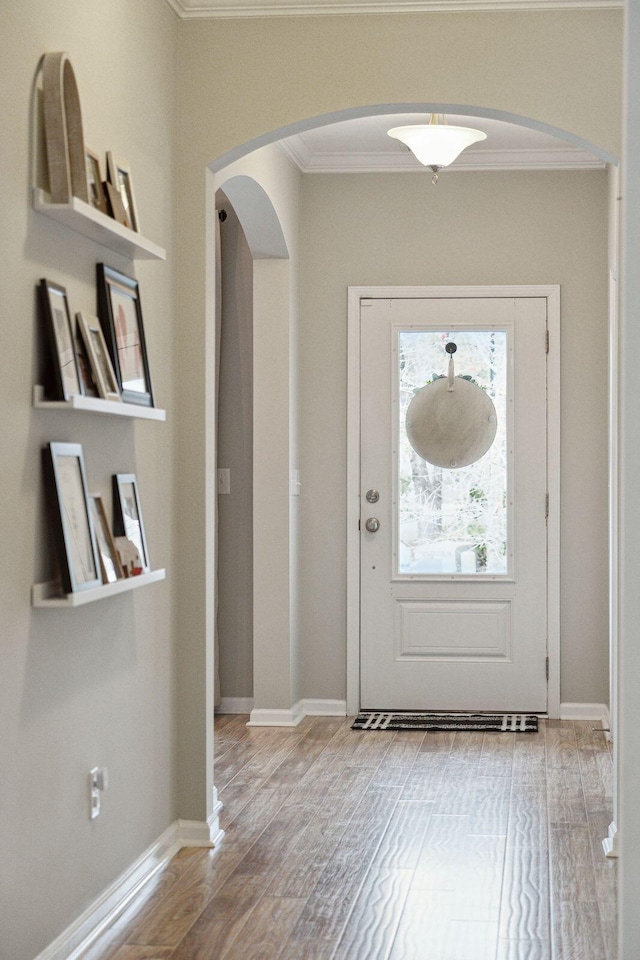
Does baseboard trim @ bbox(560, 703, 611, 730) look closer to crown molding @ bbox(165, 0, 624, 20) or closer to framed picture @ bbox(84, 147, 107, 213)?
crown molding @ bbox(165, 0, 624, 20)

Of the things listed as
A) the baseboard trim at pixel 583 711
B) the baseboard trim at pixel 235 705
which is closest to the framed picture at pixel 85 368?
the baseboard trim at pixel 235 705

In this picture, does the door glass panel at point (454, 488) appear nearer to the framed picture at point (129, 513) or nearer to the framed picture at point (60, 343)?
the framed picture at point (129, 513)

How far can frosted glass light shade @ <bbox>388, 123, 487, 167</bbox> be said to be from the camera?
453cm

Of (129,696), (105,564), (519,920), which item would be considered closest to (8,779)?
(105,564)

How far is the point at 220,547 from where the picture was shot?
5609mm

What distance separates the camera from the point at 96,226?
2562mm

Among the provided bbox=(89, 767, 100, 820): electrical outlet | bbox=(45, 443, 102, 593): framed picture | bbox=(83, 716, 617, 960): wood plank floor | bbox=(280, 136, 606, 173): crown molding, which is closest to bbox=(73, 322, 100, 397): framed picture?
bbox=(45, 443, 102, 593): framed picture

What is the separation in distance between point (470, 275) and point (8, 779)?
3853mm

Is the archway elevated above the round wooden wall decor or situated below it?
above

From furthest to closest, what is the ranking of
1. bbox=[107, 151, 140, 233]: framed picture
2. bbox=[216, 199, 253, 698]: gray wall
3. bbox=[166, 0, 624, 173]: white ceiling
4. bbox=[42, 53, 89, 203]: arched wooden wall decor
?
bbox=[216, 199, 253, 698]: gray wall, bbox=[166, 0, 624, 173]: white ceiling, bbox=[107, 151, 140, 233]: framed picture, bbox=[42, 53, 89, 203]: arched wooden wall decor

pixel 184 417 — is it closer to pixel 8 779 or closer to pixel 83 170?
pixel 83 170

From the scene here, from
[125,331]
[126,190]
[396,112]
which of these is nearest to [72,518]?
[125,331]

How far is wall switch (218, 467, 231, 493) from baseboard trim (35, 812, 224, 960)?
217cm

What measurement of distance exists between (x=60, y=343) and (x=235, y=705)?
3.44 meters
